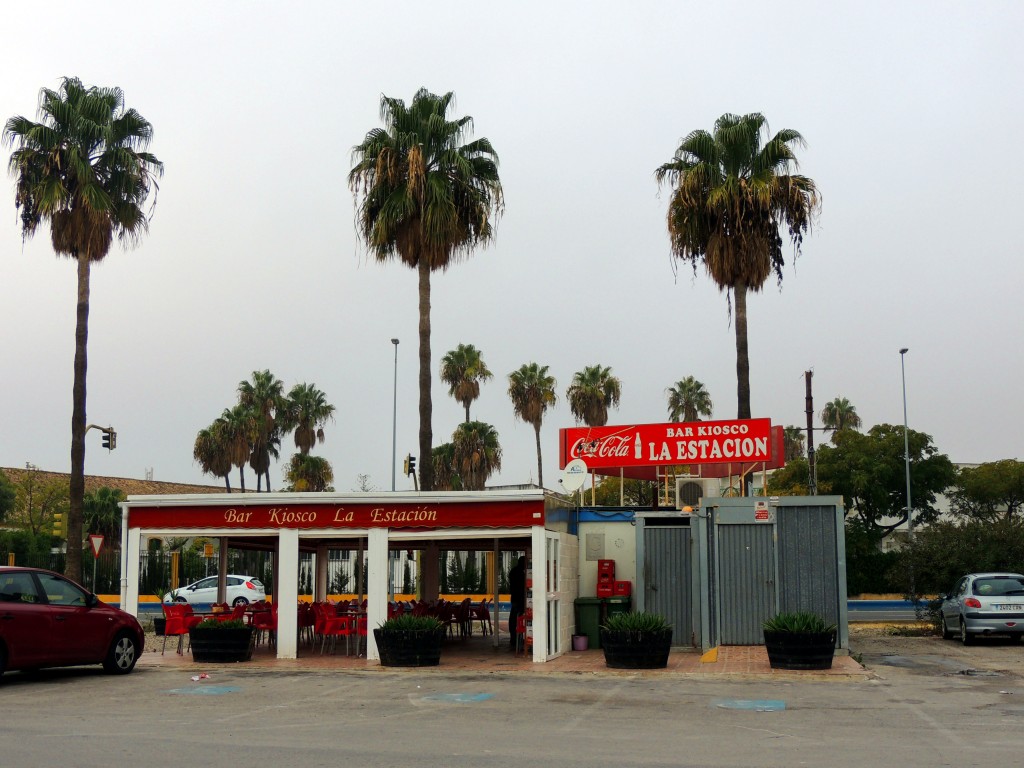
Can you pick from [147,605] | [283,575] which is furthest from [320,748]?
[147,605]

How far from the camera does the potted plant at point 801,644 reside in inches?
615

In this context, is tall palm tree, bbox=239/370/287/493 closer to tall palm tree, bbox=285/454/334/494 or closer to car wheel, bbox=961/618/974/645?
tall palm tree, bbox=285/454/334/494

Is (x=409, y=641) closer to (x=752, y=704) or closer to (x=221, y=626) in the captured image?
(x=221, y=626)

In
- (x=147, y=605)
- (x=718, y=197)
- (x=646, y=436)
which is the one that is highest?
(x=718, y=197)

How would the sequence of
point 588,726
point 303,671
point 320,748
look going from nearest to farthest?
point 320,748
point 588,726
point 303,671

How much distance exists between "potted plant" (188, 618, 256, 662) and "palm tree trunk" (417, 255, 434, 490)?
7.29 metres

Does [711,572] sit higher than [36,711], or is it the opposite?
[711,572]

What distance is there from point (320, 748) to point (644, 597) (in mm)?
10806

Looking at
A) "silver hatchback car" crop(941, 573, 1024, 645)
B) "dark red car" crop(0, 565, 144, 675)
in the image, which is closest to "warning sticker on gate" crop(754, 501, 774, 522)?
Answer: "silver hatchback car" crop(941, 573, 1024, 645)

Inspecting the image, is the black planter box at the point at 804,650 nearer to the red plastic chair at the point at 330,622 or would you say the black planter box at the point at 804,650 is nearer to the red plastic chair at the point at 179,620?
the red plastic chair at the point at 330,622

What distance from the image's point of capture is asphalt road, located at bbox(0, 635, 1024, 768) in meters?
8.91

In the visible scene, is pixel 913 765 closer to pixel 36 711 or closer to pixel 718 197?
pixel 36 711

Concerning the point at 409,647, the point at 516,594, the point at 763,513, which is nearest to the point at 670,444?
the point at 763,513

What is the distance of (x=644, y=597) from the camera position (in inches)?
763
